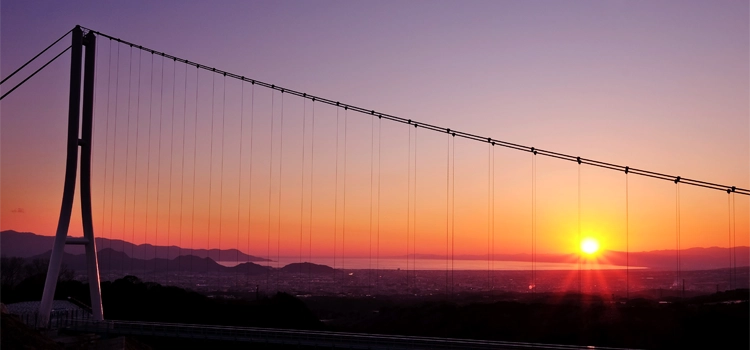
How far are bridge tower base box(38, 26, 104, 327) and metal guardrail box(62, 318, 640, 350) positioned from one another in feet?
13.1

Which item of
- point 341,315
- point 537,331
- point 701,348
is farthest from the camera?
point 341,315

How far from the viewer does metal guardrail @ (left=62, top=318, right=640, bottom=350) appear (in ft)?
131

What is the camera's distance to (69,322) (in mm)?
43406

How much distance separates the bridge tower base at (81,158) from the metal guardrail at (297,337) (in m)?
4.00

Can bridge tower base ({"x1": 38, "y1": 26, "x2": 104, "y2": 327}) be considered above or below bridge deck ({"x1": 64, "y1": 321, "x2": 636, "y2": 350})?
above

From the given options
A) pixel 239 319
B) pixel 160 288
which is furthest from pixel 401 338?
pixel 160 288

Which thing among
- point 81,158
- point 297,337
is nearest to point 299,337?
point 297,337

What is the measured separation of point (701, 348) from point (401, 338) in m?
26.4

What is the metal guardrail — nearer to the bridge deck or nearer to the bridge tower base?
the bridge deck

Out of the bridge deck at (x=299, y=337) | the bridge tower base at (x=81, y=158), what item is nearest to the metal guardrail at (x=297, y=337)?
the bridge deck at (x=299, y=337)

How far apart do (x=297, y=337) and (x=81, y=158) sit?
16015 mm

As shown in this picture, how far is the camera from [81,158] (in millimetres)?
41594

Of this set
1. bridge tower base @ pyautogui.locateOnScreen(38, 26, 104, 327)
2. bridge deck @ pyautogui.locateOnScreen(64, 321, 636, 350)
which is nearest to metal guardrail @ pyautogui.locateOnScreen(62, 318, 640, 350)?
bridge deck @ pyautogui.locateOnScreen(64, 321, 636, 350)

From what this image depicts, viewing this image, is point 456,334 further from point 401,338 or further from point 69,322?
point 69,322
